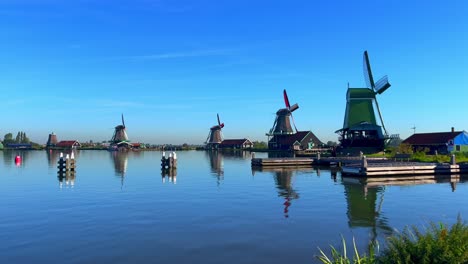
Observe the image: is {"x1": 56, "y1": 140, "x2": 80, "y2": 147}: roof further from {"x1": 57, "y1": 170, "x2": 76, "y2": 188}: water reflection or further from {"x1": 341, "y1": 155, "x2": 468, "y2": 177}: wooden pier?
{"x1": 341, "y1": 155, "x2": 468, "y2": 177}: wooden pier

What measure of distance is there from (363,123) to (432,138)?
1430 cm

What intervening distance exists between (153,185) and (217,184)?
553cm

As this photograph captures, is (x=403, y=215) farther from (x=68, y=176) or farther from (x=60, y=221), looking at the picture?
(x=68, y=176)

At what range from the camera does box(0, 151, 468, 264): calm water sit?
41.0 ft

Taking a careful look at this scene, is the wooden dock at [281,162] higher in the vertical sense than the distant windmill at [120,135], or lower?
lower

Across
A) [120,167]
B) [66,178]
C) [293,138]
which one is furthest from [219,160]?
[293,138]

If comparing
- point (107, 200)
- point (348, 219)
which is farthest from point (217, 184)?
point (348, 219)

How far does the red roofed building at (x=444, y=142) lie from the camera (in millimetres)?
66500

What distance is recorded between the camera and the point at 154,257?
11.9 m

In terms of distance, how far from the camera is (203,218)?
17922 millimetres

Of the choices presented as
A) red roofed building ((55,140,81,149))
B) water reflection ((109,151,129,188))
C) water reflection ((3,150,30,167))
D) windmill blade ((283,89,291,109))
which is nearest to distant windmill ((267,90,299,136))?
windmill blade ((283,89,291,109))

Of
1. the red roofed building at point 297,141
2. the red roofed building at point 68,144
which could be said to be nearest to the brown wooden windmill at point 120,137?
the red roofed building at point 68,144

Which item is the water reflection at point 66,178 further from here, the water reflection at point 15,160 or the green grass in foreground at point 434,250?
the green grass in foreground at point 434,250

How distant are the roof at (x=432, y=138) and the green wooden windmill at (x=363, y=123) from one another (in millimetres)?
8579
